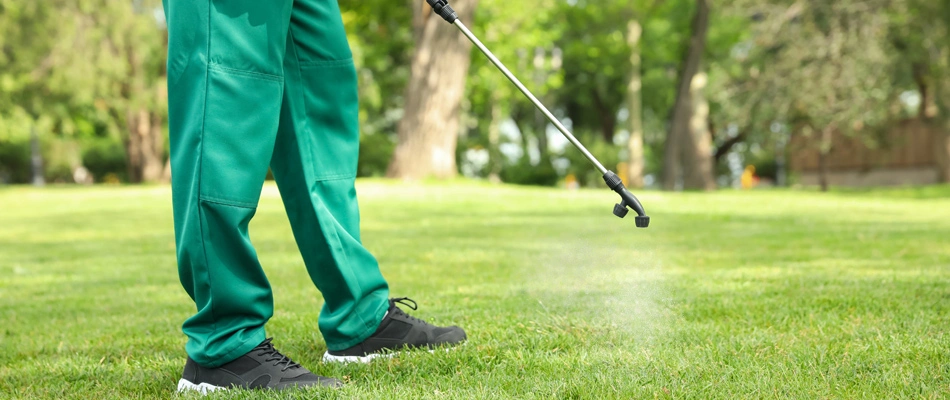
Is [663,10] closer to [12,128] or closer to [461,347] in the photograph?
[12,128]

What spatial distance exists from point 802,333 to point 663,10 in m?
28.6

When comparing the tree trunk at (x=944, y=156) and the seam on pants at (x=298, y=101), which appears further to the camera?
the tree trunk at (x=944, y=156)

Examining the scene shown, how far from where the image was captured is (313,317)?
3836mm

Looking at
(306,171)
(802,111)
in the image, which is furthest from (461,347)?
(802,111)

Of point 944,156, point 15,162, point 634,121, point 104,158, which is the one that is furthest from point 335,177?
point 15,162

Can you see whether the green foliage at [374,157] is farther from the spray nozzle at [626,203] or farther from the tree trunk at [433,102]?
the spray nozzle at [626,203]

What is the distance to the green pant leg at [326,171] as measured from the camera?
2.76 metres

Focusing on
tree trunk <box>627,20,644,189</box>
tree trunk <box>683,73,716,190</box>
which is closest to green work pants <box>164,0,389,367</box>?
tree trunk <box>683,73,716,190</box>

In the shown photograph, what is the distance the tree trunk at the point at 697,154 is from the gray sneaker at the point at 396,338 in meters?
21.4

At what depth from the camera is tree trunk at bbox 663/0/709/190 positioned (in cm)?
2312

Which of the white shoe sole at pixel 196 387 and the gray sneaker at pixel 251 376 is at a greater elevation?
the gray sneaker at pixel 251 376

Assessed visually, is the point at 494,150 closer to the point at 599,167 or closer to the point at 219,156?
the point at 599,167

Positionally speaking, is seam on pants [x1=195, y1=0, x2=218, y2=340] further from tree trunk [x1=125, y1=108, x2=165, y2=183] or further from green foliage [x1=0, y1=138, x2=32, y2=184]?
green foliage [x1=0, y1=138, x2=32, y2=184]

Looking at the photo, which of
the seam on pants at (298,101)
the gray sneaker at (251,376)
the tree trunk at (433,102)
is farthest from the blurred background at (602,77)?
the gray sneaker at (251,376)
